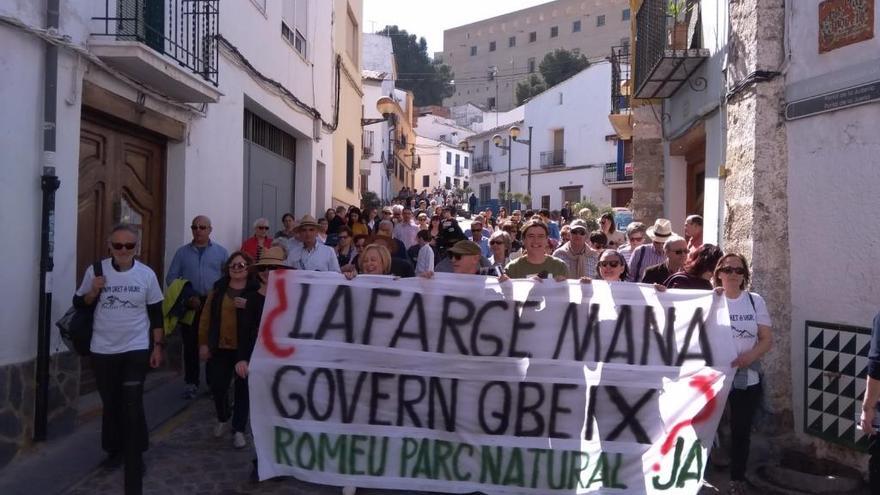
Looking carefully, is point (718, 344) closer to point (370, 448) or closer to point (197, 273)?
point (370, 448)

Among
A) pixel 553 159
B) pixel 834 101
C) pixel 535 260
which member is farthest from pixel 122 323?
pixel 553 159

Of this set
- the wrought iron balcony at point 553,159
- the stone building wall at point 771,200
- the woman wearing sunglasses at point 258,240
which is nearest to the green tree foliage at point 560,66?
the wrought iron balcony at point 553,159

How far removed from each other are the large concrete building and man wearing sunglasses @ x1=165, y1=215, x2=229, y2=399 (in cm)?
6177

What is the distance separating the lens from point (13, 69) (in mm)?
5496

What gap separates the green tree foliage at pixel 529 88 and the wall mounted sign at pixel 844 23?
6069 cm

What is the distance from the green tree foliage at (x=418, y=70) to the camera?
240 feet

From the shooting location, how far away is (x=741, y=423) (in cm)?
513

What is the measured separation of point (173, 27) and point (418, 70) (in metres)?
67.8

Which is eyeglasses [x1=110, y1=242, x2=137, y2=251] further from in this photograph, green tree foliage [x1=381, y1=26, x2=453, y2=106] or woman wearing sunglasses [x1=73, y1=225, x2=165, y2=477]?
green tree foliage [x1=381, y1=26, x2=453, y2=106]

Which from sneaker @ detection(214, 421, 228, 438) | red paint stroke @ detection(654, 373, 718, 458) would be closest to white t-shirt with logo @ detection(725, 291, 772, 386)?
red paint stroke @ detection(654, 373, 718, 458)

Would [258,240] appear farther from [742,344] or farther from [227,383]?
[742,344]

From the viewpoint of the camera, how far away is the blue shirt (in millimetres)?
7309

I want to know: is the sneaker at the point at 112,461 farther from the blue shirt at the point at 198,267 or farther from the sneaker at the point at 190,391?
the blue shirt at the point at 198,267

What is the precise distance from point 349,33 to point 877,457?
16.7 m
